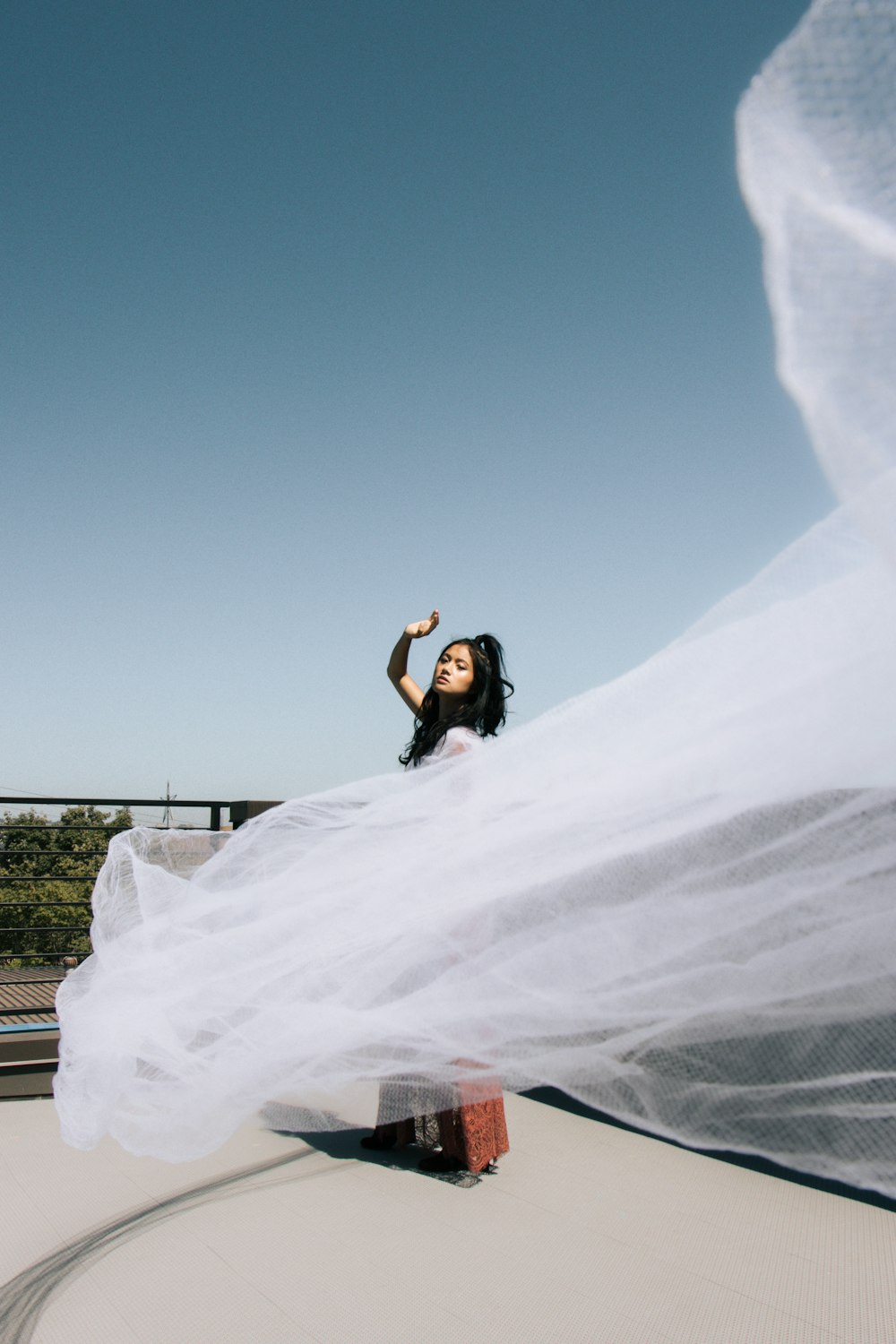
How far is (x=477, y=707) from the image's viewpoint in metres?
2.68

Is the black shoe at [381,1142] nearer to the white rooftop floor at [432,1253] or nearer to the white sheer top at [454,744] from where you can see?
the white rooftop floor at [432,1253]

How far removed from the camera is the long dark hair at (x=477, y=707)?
2670mm

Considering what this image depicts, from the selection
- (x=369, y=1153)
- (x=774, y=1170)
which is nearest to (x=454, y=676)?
(x=369, y=1153)

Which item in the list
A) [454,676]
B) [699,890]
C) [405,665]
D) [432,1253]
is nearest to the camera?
[699,890]

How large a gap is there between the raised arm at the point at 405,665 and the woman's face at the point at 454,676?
0.16 metres

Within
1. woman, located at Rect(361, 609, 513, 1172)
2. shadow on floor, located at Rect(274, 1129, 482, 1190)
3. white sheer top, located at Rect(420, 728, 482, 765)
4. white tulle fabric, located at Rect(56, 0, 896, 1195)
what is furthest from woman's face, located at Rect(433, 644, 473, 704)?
shadow on floor, located at Rect(274, 1129, 482, 1190)

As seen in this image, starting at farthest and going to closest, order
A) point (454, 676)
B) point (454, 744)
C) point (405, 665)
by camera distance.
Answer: point (405, 665), point (454, 676), point (454, 744)

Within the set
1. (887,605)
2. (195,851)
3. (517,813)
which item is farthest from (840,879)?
(195,851)

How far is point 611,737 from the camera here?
1577mm

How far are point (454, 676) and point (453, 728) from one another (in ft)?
0.60

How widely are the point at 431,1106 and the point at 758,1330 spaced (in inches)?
29.2

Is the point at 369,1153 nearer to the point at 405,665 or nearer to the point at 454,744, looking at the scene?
the point at 454,744

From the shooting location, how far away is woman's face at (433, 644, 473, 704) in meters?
2.71

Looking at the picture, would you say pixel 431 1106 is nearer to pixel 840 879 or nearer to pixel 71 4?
pixel 840 879
